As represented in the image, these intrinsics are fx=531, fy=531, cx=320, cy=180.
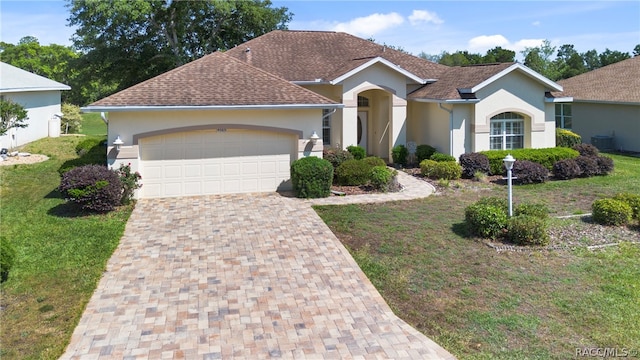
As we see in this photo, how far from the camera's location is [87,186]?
46.2 feet

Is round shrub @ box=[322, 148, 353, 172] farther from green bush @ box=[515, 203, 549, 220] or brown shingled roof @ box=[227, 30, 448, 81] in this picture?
green bush @ box=[515, 203, 549, 220]

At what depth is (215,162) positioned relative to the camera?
671 inches

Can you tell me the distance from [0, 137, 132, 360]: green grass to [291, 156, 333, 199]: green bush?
5.01 metres

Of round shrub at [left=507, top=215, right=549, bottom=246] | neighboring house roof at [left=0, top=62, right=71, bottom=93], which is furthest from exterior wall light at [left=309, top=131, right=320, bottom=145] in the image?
neighboring house roof at [left=0, top=62, right=71, bottom=93]

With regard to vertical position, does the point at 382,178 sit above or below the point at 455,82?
below

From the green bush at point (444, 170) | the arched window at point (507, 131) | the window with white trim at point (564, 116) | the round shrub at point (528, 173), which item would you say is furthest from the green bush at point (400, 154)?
the window with white trim at point (564, 116)

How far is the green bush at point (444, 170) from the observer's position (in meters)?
19.1

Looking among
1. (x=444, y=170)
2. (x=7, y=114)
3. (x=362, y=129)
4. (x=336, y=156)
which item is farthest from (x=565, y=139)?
(x=7, y=114)

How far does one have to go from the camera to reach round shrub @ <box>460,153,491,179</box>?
19513 millimetres

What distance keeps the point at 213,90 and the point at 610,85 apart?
73.8 ft

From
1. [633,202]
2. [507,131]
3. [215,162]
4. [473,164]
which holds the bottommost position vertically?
[633,202]

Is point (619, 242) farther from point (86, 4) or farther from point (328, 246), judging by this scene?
point (86, 4)

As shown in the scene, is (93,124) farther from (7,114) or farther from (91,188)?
(91,188)

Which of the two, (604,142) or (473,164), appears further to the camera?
(604,142)
